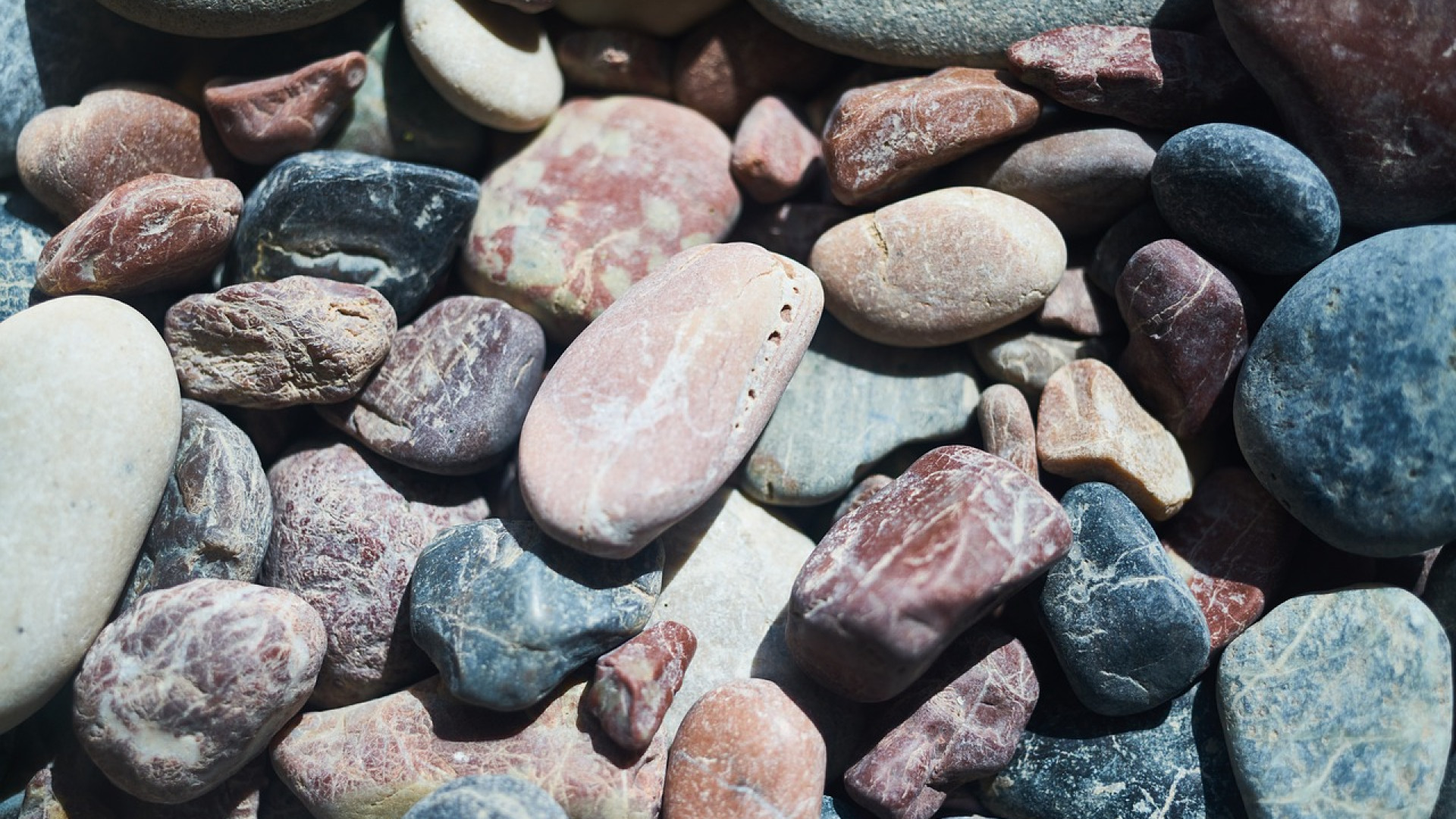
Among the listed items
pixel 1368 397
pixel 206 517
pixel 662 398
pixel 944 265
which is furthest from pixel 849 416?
pixel 206 517

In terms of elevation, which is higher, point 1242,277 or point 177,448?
point 1242,277

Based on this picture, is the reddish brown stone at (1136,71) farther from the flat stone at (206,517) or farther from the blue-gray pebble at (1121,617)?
the flat stone at (206,517)

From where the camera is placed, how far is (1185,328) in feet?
6.75

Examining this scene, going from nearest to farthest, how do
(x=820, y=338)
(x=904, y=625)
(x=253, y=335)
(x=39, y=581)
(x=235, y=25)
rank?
(x=904, y=625), (x=39, y=581), (x=253, y=335), (x=235, y=25), (x=820, y=338)

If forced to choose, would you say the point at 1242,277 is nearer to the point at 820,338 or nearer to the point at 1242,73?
the point at 1242,73

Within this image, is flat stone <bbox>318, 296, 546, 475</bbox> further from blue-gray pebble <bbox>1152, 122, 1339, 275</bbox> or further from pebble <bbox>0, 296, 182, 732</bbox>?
blue-gray pebble <bbox>1152, 122, 1339, 275</bbox>

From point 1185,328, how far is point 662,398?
115 centimetres

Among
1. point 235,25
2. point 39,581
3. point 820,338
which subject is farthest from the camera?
point 820,338

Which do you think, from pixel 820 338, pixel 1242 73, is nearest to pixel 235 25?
pixel 820 338

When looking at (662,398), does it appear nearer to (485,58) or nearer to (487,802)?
(487,802)

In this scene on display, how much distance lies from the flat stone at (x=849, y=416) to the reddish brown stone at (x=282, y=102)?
129cm

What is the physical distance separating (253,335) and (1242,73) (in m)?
2.30

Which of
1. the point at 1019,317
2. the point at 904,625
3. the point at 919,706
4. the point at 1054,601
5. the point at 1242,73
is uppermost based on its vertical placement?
the point at 1242,73

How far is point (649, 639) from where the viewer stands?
6.56ft
